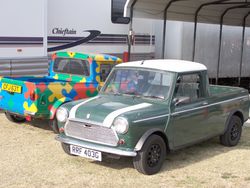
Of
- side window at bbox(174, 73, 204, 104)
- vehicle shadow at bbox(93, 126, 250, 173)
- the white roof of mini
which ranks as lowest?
vehicle shadow at bbox(93, 126, 250, 173)

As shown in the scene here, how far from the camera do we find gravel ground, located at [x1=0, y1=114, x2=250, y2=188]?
527 cm

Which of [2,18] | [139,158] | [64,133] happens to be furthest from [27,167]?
[2,18]

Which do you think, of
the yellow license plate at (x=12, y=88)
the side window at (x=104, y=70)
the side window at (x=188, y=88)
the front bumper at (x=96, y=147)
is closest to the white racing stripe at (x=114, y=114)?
the front bumper at (x=96, y=147)

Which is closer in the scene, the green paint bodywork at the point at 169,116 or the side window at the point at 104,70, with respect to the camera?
the green paint bodywork at the point at 169,116

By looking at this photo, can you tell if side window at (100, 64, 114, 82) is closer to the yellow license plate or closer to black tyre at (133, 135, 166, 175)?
the yellow license plate

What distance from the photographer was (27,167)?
18.8ft

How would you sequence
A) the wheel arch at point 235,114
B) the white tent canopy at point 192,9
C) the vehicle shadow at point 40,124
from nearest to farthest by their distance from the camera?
1. the wheel arch at point 235,114
2. the vehicle shadow at point 40,124
3. the white tent canopy at point 192,9

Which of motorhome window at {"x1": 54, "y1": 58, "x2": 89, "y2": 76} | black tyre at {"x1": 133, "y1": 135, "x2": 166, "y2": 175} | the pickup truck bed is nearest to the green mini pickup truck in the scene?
black tyre at {"x1": 133, "y1": 135, "x2": 166, "y2": 175}

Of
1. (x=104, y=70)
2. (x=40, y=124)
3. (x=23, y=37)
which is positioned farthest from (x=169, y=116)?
(x=23, y=37)

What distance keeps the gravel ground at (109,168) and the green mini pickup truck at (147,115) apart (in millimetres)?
214

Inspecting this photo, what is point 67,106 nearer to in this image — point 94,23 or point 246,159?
point 246,159

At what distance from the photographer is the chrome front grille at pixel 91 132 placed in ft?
17.6

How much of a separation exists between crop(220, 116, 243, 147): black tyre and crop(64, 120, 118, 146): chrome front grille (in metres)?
2.34

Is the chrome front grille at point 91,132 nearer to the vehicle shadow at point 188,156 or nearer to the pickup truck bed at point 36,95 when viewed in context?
the vehicle shadow at point 188,156
